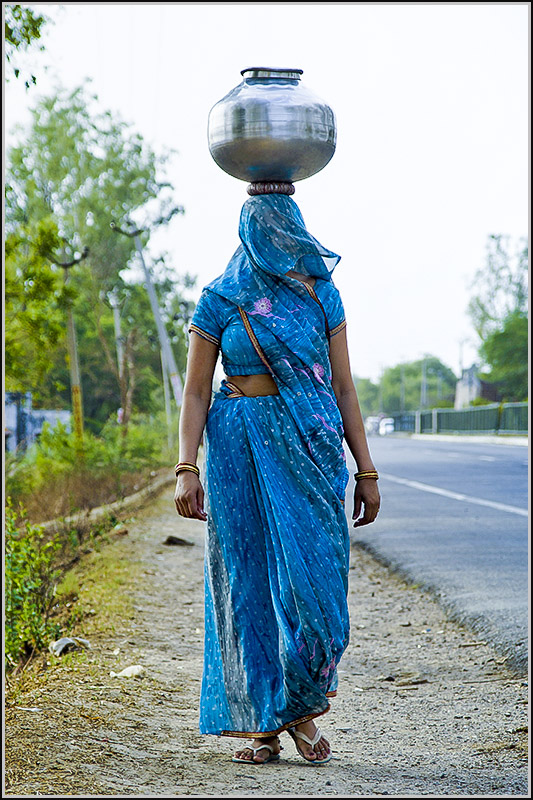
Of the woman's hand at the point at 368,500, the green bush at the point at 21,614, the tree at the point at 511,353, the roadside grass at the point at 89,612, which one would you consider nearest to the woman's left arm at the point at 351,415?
the woman's hand at the point at 368,500

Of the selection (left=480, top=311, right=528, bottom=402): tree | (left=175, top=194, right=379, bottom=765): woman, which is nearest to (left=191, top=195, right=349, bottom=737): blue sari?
(left=175, top=194, right=379, bottom=765): woman

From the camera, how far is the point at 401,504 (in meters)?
12.8

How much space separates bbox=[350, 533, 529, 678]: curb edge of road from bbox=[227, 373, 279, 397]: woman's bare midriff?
2380 millimetres

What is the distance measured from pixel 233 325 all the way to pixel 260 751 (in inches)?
60.5

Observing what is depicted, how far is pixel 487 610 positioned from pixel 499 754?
2566 mm

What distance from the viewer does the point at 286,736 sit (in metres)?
4.06

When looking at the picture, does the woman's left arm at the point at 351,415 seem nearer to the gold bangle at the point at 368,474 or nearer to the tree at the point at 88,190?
the gold bangle at the point at 368,474

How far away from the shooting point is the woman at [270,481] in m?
3.30

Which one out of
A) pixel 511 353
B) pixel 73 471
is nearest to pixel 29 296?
pixel 73 471

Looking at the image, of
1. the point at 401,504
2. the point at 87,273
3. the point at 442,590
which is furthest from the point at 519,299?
the point at 442,590

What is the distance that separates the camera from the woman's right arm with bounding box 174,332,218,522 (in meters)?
3.46

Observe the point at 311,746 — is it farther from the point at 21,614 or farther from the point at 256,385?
the point at 21,614

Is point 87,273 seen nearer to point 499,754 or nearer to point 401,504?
point 401,504

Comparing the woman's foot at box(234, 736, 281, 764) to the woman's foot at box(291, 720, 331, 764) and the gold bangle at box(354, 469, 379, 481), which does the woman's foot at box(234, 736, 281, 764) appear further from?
the gold bangle at box(354, 469, 379, 481)
